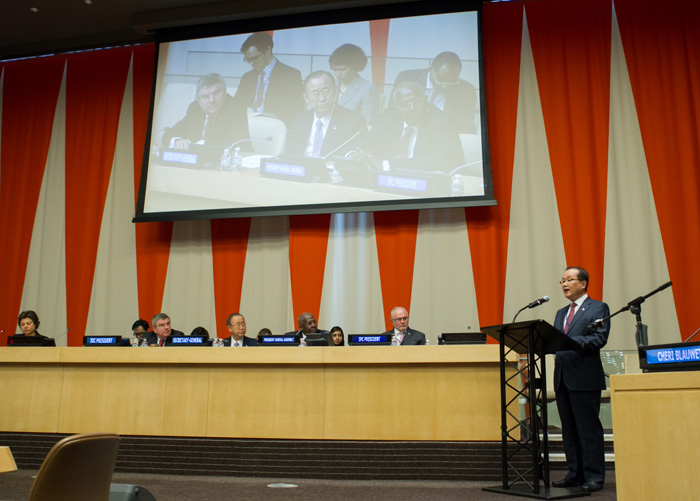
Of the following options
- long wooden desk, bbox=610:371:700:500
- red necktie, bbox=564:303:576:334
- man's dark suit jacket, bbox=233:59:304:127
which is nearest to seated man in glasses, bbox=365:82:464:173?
man's dark suit jacket, bbox=233:59:304:127

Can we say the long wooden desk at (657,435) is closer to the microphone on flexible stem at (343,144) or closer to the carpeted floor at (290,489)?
the carpeted floor at (290,489)

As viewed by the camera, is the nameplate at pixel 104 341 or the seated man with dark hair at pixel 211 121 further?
the seated man with dark hair at pixel 211 121

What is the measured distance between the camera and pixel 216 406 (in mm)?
4340

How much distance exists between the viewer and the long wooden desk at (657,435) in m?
2.15

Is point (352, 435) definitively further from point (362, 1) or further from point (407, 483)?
point (362, 1)

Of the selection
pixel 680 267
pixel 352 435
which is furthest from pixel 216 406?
pixel 680 267

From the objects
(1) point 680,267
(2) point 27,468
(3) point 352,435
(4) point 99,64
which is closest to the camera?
(3) point 352,435

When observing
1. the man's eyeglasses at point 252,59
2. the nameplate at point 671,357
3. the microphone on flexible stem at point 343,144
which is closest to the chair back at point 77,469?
the nameplate at point 671,357

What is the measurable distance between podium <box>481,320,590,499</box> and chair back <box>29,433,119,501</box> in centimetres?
221

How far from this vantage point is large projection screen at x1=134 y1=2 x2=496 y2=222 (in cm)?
666

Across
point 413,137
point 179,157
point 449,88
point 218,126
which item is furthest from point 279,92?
point 449,88

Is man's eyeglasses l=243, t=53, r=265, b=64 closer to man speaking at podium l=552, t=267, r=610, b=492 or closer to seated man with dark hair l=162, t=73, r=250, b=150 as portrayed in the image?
seated man with dark hair l=162, t=73, r=250, b=150

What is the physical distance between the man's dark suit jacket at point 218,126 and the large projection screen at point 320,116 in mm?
12

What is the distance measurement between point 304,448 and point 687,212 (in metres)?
4.44
